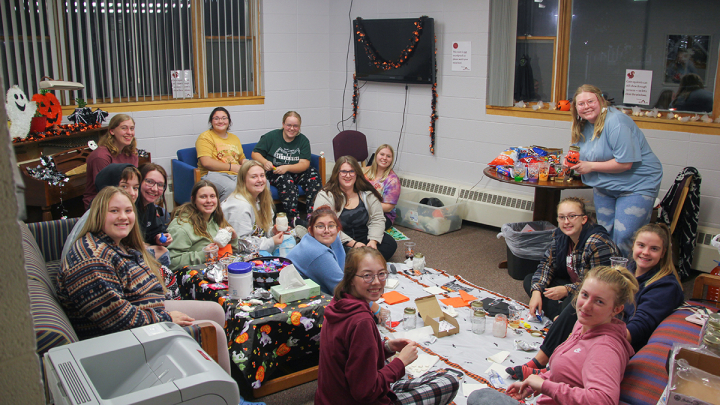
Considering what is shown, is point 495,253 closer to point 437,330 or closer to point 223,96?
point 437,330

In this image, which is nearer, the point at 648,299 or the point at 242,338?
the point at 242,338

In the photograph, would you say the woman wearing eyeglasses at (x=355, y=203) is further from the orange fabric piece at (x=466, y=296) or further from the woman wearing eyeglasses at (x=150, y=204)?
the woman wearing eyeglasses at (x=150, y=204)

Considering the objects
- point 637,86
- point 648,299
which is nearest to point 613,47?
point 637,86

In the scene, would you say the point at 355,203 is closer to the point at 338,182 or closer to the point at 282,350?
the point at 338,182

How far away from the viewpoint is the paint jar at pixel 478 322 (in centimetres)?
327

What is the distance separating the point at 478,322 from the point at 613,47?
2922 mm

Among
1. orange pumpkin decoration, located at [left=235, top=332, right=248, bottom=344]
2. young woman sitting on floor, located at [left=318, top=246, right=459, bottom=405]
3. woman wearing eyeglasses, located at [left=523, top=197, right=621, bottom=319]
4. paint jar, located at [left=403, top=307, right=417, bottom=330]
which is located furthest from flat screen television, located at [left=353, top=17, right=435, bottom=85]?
young woman sitting on floor, located at [left=318, top=246, right=459, bottom=405]

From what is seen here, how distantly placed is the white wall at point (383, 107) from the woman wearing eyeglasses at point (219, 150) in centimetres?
50

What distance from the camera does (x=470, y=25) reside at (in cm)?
541

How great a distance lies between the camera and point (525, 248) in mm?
4188

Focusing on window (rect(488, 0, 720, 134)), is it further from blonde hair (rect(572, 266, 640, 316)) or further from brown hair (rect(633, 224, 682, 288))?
blonde hair (rect(572, 266, 640, 316))

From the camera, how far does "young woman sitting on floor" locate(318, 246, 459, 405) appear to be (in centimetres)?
193

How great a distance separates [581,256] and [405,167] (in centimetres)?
315

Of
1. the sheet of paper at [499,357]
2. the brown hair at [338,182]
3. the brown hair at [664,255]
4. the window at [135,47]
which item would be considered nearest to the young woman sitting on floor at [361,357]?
the sheet of paper at [499,357]
